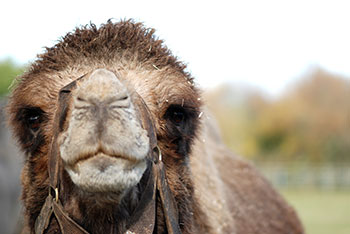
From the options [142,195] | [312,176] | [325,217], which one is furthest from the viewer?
[312,176]

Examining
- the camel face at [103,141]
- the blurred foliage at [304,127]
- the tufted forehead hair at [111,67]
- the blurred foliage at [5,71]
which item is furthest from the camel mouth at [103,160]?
the blurred foliage at [304,127]

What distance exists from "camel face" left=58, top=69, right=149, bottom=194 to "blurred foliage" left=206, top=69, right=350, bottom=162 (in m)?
46.7

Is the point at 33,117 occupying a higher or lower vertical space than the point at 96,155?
higher

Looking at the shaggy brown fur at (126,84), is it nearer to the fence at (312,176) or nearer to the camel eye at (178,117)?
the camel eye at (178,117)

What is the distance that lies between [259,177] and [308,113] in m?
54.6

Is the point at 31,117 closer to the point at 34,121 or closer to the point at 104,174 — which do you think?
the point at 34,121

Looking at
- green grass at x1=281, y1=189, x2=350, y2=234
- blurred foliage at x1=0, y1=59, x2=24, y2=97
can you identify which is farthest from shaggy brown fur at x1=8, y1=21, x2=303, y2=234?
blurred foliage at x1=0, y1=59, x2=24, y2=97

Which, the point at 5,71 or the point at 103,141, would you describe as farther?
the point at 5,71

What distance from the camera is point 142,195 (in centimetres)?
284

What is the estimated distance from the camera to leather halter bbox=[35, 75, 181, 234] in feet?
9.18

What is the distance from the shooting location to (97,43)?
11.0 ft

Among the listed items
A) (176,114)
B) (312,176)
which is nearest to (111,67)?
(176,114)

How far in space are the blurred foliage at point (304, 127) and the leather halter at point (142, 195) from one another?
4625 cm

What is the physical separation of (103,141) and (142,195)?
1.82 ft
